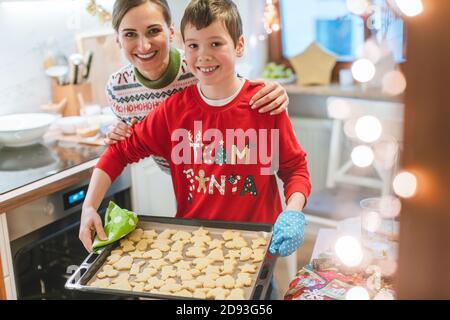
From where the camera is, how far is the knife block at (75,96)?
1.59 metres

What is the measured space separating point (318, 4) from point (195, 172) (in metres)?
1.24

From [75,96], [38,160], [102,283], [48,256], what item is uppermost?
[75,96]

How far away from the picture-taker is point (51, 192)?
1.19 metres

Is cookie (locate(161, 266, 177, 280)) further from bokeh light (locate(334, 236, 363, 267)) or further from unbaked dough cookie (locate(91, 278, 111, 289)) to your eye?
bokeh light (locate(334, 236, 363, 267))

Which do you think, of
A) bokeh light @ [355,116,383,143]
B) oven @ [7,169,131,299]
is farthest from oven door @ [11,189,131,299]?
bokeh light @ [355,116,383,143]

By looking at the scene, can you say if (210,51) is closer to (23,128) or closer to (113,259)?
(113,259)

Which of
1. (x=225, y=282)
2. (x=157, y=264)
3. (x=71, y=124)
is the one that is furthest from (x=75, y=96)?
(x=225, y=282)

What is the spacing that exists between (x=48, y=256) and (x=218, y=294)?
62 centimetres

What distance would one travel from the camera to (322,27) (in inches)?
86.4

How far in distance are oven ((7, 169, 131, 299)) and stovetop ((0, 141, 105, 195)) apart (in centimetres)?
6

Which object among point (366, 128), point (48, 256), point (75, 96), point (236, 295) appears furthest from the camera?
point (366, 128)

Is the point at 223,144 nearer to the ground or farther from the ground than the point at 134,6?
nearer to the ground

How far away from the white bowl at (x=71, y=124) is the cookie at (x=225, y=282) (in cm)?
76

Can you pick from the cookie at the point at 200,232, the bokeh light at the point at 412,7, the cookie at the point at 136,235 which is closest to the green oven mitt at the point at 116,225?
the cookie at the point at 136,235
